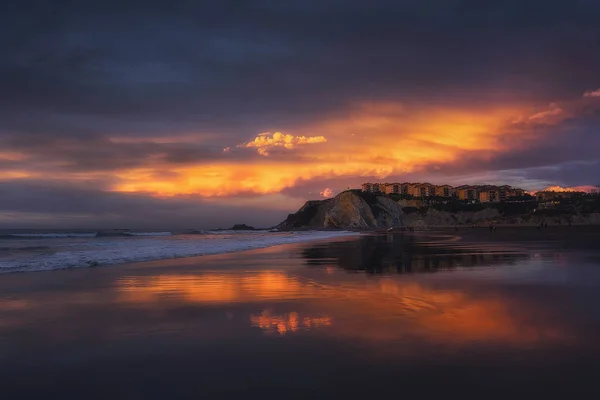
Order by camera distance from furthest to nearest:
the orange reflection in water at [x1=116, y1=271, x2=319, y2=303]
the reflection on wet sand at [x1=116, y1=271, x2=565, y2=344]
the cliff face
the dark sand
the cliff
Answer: the cliff < the cliff face < the orange reflection in water at [x1=116, y1=271, x2=319, y2=303] < the reflection on wet sand at [x1=116, y1=271, x2=565, y2=344] < the dark sand

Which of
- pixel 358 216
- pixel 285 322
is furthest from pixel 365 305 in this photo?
pixel 358 216

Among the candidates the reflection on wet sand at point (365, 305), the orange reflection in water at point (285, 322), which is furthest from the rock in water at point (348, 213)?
the orange reflection in water at point (285, 322)

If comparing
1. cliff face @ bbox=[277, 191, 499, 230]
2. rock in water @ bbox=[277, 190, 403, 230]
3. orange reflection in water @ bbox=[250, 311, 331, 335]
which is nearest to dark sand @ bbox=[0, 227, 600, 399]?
orange reflection in water @ bbox=[250, 311, 331, 335]

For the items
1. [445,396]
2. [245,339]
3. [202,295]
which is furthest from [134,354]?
[202,295]

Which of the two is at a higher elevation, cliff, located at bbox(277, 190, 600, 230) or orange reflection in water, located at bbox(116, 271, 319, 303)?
cliff, located at bbox(277, 190, 600, 230)

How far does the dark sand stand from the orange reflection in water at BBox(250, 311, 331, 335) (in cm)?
4

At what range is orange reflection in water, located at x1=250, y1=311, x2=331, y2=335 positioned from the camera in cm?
884

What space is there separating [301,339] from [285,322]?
4.88 feet

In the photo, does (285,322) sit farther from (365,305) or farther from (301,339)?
(365,305)

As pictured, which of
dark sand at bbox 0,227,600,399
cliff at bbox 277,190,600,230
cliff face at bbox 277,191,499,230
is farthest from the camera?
cliff at bbox 277,190,600,230

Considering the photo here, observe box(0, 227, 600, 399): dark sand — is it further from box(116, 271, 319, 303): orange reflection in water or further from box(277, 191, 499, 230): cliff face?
box(277, 191, 499, 230): cliff face

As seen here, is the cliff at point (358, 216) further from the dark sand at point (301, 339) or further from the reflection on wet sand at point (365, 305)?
the dark sand at point (301, 339)

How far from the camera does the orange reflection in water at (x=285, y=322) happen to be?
884cm

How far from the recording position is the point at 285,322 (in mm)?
→ 9422
